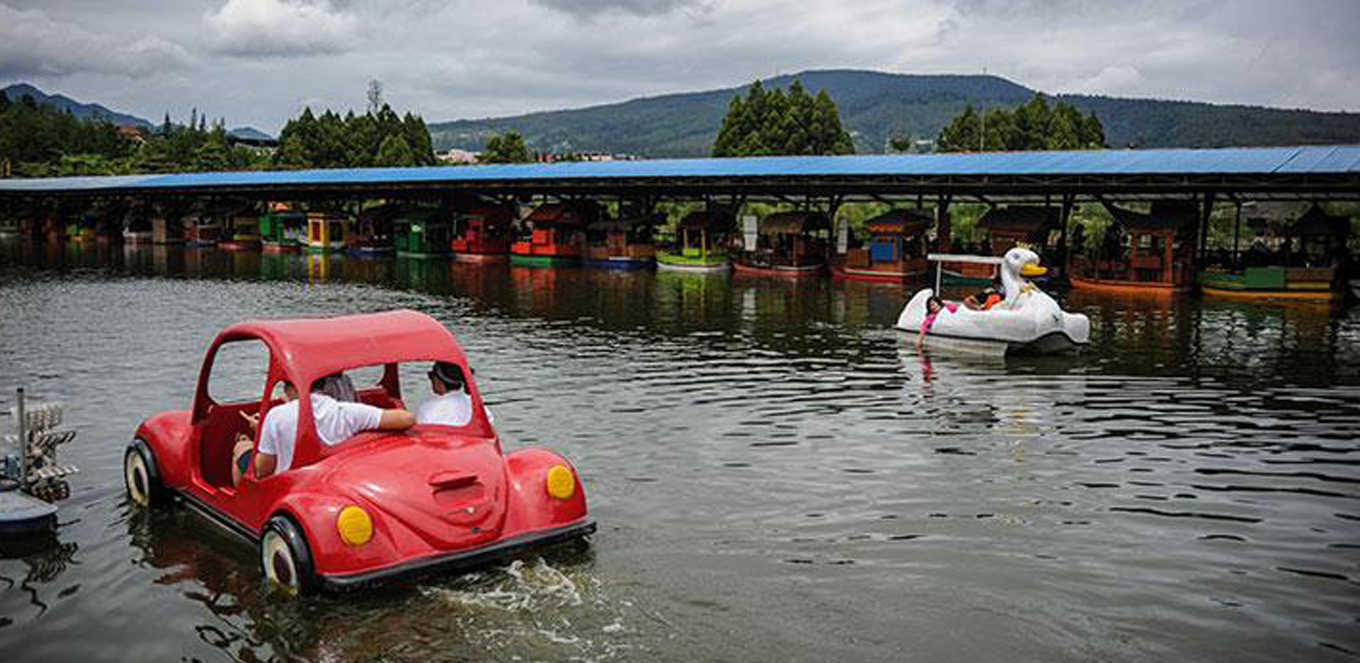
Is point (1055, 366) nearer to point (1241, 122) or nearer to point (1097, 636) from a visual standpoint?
point (1097, 636)

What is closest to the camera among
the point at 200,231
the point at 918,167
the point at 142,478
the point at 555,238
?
the point at 142,478

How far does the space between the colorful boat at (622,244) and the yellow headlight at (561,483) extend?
38.6 meters

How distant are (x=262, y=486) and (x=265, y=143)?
515ft

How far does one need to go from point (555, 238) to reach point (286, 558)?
43.0 m

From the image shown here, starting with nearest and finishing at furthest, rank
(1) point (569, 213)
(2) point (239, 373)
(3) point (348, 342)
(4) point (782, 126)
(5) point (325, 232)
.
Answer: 1. (3) point (348, 342)
2. (2) point (239, 373)
3. (1) point (569, 213)
4. (5) point (325, 232)
5. (4) point (782, 126)

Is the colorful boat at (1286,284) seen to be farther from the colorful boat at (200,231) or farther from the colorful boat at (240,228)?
the colorful boat at (200,231)

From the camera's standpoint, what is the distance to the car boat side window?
15945 millimetres

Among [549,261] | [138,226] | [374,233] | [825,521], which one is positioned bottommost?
[825,521]

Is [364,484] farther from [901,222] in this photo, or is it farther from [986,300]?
[901,222]

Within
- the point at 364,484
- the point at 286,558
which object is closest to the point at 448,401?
the point at 364,484

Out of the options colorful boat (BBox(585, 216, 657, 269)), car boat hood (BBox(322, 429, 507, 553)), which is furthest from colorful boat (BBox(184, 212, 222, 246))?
car boat hood (BBox(322, 429, 507, 553))

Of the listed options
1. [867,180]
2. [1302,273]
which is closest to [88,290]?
[867,180]

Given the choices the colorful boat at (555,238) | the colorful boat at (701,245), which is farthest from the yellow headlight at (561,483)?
the colorful boat at (555,238)

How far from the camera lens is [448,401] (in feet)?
27.9
